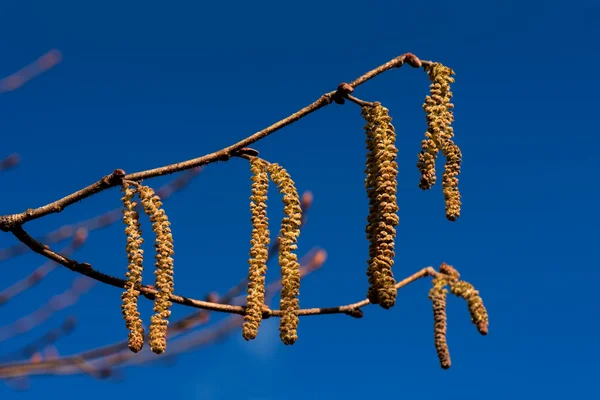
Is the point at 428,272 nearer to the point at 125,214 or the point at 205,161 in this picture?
the point at 205,161

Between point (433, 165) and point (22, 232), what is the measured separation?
1028mm

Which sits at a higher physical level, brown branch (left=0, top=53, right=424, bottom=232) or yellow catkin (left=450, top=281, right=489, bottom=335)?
brown branch (left=0, top=53, right=424, bottom=232)

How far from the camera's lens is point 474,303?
1.72 metres

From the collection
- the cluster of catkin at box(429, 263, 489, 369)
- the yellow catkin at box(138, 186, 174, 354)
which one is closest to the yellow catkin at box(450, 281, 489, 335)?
the cluster of catkin at box(429, 263, 489, 369)

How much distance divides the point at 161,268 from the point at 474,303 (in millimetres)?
778

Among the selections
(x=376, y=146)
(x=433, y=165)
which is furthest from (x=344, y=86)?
(x=433, y=165)

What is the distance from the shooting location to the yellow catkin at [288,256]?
163cm

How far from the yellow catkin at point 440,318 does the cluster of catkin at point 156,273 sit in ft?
2.17

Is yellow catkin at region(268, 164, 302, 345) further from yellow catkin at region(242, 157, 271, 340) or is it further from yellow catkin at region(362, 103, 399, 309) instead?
yellow catkin at region(362, 103, 399, 309)

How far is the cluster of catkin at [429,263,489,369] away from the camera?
1.68m

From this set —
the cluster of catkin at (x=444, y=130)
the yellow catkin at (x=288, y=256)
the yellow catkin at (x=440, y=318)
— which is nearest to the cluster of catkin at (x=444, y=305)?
the yellow catkin at (x=440, y=318)

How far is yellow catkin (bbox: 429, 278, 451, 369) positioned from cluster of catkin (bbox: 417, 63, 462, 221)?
204 millimetres

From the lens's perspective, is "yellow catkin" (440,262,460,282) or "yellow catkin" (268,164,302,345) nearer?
"yellow catkin" (268,164,302,345)

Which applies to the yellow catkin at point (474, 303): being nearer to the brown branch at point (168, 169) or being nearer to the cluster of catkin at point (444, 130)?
the cluster of catkin at point (444, 130)
